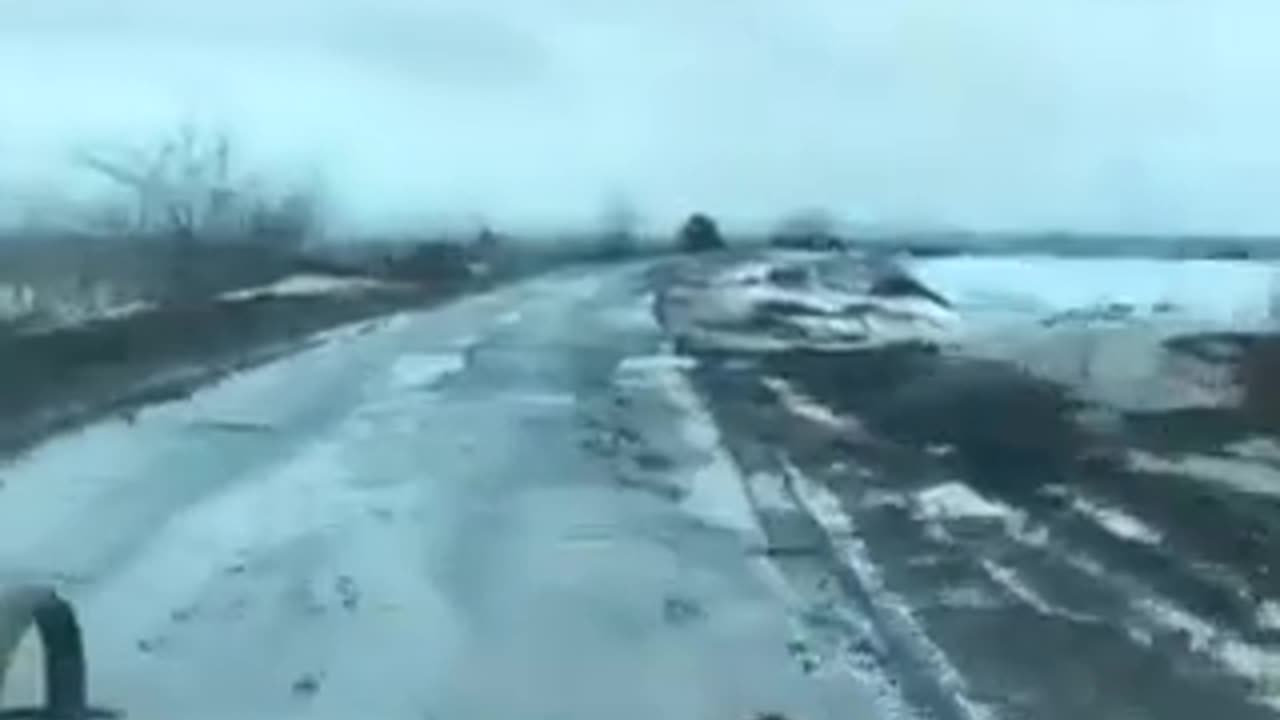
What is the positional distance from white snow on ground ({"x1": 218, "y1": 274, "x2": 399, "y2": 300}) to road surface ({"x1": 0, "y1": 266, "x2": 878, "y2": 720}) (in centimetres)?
466

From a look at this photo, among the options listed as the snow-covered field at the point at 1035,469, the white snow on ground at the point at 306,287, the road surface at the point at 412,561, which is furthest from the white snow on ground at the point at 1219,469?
the white snow on ground at the point at 306,287

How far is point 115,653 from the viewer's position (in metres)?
10.3

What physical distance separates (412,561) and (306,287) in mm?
21865

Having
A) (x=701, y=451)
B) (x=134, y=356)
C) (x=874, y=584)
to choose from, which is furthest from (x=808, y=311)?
(x=874, y=584)

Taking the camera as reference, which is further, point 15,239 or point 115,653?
point 15,239

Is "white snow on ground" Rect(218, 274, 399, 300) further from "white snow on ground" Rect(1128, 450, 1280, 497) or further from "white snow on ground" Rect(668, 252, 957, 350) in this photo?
"white snow on ground" Rect(1128, 450, 1280, 497)

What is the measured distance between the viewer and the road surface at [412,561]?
9.62 meters

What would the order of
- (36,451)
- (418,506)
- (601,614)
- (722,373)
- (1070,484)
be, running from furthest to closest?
(722,373), (36,451), (1070,484), (418,506), (601,614)

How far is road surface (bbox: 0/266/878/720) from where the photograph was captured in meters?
9.62

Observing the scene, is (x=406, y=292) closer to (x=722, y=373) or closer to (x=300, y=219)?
(x=722, y=373)

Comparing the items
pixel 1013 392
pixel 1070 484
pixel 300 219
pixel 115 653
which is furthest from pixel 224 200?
pixel 115 653

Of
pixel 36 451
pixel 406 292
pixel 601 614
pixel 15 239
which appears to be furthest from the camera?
pixel 406 292

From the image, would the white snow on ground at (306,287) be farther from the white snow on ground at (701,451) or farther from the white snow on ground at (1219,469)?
the white snow on ground at (1219,469)

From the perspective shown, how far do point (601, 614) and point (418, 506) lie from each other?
451 cm
